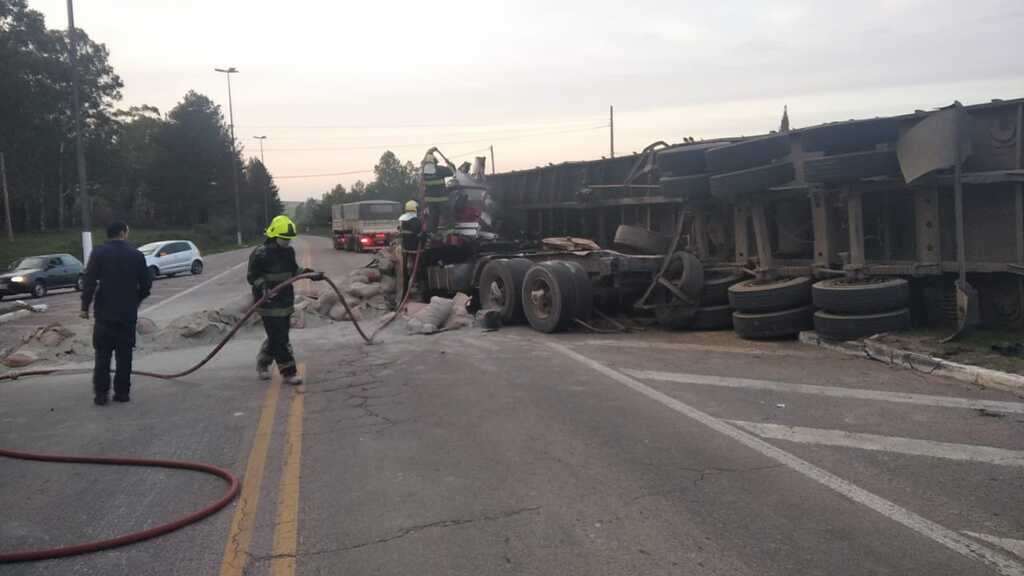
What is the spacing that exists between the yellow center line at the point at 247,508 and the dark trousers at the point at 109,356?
5.86ft

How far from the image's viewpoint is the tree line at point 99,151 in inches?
2057

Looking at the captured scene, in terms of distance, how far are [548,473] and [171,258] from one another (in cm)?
3096

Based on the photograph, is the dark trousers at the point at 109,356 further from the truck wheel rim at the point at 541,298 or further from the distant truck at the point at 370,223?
the distant truck at the point at 370,223

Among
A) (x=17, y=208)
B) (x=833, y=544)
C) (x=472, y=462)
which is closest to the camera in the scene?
(x=833, y=544)

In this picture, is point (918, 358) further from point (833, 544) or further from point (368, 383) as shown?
point (368, 383)

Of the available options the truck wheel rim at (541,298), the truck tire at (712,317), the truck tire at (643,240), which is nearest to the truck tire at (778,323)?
the truck tire at (712,317)

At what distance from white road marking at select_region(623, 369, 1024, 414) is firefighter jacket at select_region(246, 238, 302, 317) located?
12.4ft

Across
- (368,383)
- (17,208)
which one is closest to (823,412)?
(368,383)

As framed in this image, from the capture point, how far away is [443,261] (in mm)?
16203

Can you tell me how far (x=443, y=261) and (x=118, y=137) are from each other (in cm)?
6396

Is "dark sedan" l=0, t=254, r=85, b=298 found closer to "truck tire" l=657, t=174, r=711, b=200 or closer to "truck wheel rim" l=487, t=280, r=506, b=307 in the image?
"truck wheel rim" l=487, t=280, r=506, b=307

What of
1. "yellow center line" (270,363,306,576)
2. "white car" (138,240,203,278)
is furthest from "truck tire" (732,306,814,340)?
"white car" (138,240,203,278)

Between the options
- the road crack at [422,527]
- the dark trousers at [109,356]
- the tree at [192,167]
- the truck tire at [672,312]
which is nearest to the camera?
the road crack at [422,527]

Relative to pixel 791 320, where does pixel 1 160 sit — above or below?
above
